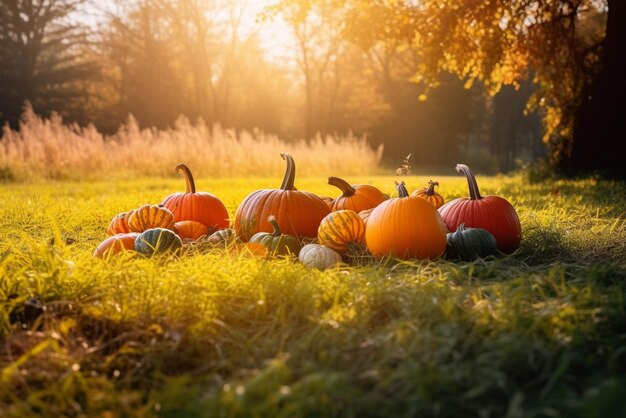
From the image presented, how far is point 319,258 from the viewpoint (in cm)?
286

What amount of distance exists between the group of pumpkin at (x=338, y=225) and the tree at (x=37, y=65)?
23.0 m

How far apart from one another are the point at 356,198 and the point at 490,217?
877 mm

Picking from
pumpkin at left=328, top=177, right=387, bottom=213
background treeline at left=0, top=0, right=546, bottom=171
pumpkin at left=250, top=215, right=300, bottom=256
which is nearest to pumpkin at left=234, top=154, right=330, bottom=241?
pumpkin at left=328, top=177, right=387, bottom=213

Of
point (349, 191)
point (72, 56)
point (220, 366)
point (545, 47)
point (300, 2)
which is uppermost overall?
point (72, 56)

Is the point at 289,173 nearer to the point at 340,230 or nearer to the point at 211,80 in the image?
the point at 340,230

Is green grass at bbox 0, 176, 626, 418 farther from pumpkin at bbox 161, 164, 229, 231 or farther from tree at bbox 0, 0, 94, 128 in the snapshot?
tree at bbox 0, 0, 94, 128

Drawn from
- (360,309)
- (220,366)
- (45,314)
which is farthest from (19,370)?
(360,309)

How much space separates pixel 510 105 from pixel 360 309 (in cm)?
3934

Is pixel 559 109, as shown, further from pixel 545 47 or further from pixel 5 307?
pixel 5 307

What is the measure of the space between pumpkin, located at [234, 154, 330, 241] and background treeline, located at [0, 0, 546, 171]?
2036 cm

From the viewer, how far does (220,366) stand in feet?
5.53

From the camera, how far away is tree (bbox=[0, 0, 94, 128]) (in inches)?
951

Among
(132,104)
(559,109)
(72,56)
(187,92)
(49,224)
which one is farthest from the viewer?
(187,92)

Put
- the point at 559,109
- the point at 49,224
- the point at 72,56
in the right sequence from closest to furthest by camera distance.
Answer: the point at 49,224 → the point at 559,109 → the point at 72,56
